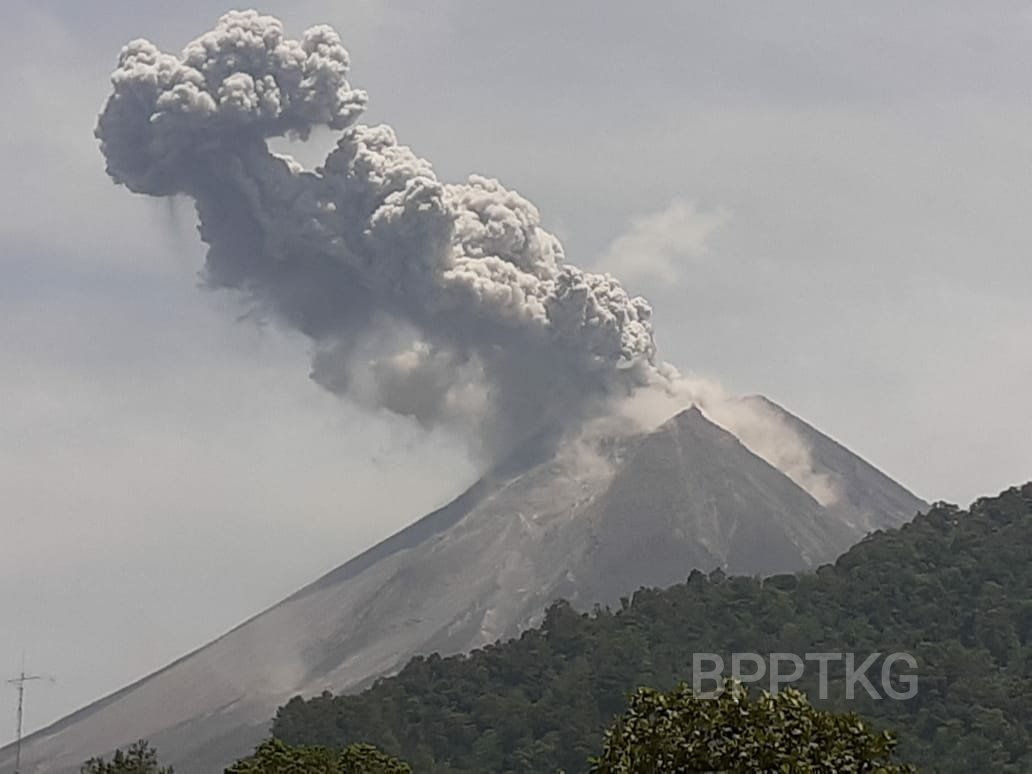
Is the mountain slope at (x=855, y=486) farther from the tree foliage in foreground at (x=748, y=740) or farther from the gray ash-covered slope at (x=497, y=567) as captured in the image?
the tree foliage in foreground at (x=748, y=740)

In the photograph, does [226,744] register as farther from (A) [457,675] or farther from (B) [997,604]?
(B) [997,604]

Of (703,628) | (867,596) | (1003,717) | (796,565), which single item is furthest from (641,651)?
(796,565)

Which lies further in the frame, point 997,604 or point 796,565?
point 796,565

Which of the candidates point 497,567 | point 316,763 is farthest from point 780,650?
point 497,567

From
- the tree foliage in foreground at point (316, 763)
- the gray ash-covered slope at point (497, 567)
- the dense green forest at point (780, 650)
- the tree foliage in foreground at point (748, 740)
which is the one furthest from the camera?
the gray ash-covered slope at point (497, 567)

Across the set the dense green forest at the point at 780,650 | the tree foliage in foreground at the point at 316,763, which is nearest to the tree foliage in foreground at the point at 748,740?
the tree foliage in foreground at the point at 316,763

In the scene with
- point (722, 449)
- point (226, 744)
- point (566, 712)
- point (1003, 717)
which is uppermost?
point (722, 449)

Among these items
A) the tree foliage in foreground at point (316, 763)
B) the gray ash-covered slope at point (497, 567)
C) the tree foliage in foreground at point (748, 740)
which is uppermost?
the gray ash-covered slope at point (497, 567)
